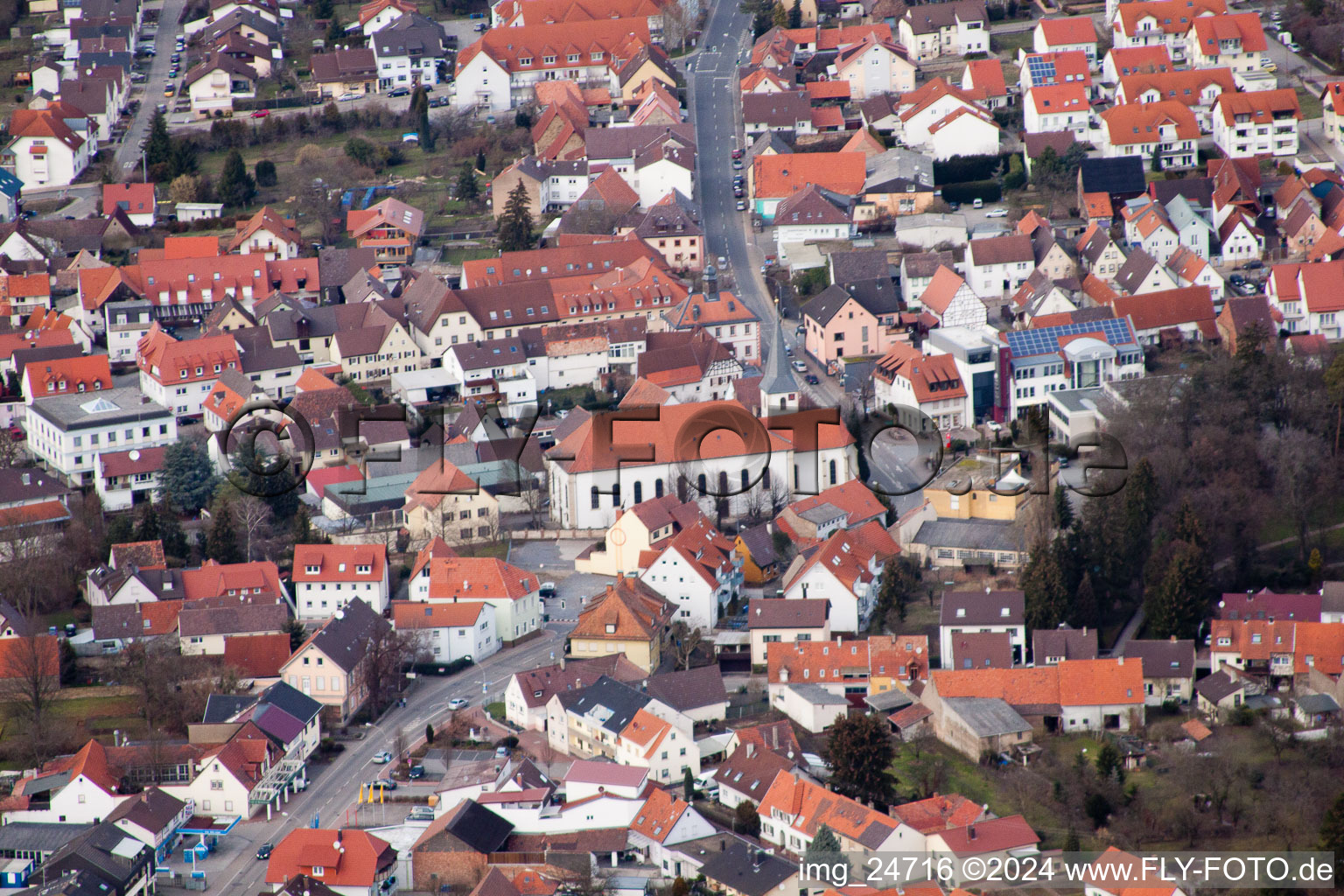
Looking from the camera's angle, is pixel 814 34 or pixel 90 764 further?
pixel 814 34

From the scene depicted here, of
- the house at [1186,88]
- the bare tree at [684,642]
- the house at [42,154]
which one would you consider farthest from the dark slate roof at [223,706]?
the house at [1186,88]

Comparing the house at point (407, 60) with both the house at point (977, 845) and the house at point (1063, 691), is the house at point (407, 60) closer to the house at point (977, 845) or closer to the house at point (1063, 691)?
the house at point (1063, 691)

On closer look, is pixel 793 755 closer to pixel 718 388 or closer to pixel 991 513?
pixel 991 513

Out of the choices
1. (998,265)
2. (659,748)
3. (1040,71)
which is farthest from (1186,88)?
(659,748)

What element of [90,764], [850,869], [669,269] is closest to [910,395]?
[669,269]

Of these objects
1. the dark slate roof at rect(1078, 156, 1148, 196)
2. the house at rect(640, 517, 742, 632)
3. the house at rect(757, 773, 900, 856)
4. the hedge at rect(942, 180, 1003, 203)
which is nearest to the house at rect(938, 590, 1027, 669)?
the house at rect(640, 517, 742, 632)

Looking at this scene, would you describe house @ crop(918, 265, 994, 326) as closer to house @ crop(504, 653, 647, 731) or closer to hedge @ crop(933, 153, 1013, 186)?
hedge @ crop(933, 153, 1013, 186)
